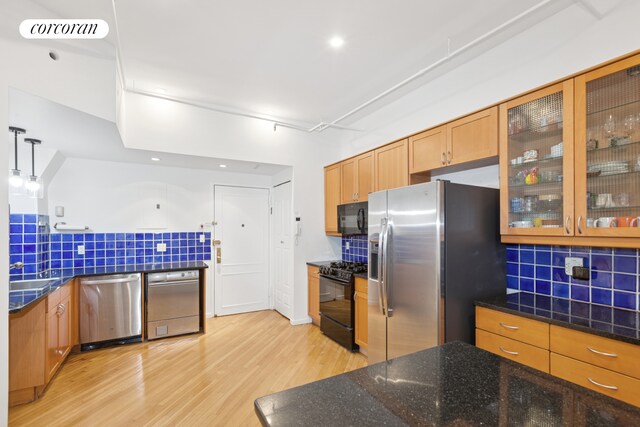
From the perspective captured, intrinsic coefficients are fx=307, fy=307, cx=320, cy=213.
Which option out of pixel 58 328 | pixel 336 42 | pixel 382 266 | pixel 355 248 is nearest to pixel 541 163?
pixel 382 266

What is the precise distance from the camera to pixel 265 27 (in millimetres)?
2410

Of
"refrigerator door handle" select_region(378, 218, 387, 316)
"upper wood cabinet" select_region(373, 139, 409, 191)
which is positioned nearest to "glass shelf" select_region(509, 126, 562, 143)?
"upper wood cabinet" select_region(373, 139, 409, 191)

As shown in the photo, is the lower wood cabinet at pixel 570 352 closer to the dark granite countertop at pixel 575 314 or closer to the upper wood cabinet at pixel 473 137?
the dark granite countertop at pixel 575 314

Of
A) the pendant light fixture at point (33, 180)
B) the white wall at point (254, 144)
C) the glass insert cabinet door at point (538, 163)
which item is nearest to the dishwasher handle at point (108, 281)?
the pendant light fixture at point (33, 180)

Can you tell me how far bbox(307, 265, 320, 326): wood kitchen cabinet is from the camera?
4281mm

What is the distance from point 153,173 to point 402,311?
3.82m

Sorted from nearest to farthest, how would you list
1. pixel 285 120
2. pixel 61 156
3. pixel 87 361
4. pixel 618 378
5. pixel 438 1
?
pixel 618 378 → pixel 438 1 → pixel 87 361 → pixel 61 156 → pixel 285 120

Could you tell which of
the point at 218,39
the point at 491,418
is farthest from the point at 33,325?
the point at 491,418

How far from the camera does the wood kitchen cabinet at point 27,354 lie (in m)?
2.39

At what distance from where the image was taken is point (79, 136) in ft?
9.68

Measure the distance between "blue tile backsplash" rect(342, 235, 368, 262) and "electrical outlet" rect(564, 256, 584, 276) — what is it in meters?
2.31

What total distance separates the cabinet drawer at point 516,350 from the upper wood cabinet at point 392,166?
161cm

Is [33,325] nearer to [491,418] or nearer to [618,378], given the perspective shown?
[491,418]

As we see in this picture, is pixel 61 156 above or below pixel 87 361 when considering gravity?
above
